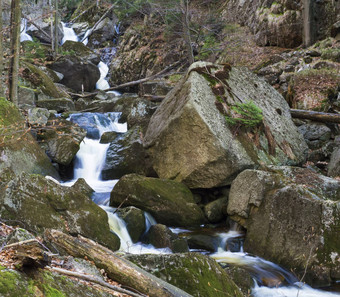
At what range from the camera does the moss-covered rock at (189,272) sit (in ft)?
11.0

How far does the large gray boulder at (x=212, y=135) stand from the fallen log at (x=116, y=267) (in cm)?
472

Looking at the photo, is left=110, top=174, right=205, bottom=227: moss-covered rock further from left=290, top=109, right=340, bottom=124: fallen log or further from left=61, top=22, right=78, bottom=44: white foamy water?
left=61, top=22, right=78, bottom=44: white foamy water

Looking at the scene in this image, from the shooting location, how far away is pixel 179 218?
23.0 ft

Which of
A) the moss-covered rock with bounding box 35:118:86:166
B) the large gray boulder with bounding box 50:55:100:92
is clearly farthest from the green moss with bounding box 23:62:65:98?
the moss-covered rock with bounding box 35:118:86:166

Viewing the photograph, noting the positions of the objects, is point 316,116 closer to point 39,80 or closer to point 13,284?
point 13,284

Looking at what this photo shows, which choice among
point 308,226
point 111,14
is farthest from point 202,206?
point 111,14

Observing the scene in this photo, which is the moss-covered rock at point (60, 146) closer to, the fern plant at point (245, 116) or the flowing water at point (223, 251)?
the flowing water at point (223, 251)

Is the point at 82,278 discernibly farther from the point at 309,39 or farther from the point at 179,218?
the point at 309,39

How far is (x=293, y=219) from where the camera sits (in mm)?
5562

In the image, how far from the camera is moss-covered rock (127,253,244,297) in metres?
3.36

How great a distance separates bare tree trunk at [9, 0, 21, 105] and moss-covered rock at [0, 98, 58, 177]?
1.91m

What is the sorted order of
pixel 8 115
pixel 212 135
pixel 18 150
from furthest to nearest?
pixel 8 115 < pixel 18 150 < pixel 212 135

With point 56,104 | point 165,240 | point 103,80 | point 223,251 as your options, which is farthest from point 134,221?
point 103,80

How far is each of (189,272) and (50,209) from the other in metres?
2.69
